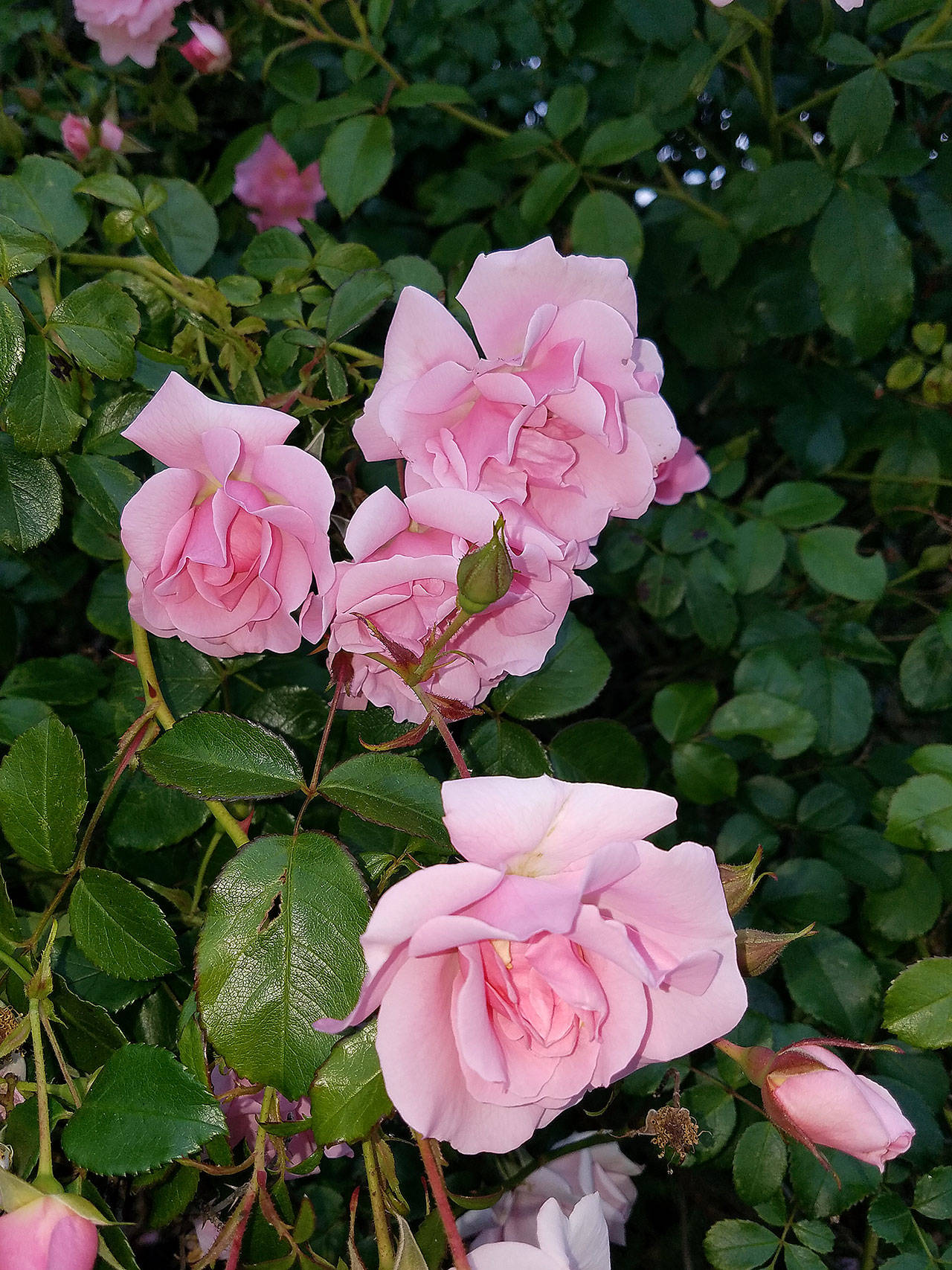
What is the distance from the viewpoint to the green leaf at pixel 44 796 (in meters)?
0.71

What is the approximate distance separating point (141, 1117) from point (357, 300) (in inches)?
26.4

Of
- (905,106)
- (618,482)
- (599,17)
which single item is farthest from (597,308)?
(905,106)

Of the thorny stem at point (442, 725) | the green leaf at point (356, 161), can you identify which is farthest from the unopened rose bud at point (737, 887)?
the green leaf at point (356, 161)

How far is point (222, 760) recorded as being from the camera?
2.19 ft

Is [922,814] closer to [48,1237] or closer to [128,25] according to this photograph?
[48,1237]

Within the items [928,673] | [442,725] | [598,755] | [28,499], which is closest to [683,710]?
[598,755]

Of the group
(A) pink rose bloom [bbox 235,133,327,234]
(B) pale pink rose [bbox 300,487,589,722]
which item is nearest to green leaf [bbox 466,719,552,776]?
(B) pale pink rose [bbox 300,487,589,722]

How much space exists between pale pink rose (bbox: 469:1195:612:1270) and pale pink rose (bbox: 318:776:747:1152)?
0.21ft

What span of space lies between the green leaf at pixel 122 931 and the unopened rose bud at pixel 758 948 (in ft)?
1.36

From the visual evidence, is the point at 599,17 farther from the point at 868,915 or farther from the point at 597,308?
the point at 868,915

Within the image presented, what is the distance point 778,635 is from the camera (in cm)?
136

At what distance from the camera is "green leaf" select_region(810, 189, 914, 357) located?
4.07 ft

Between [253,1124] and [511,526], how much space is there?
0.55 metres

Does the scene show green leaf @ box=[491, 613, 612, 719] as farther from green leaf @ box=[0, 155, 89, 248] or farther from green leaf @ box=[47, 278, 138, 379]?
green leaf @ box=[0, 155, 89, 248]
